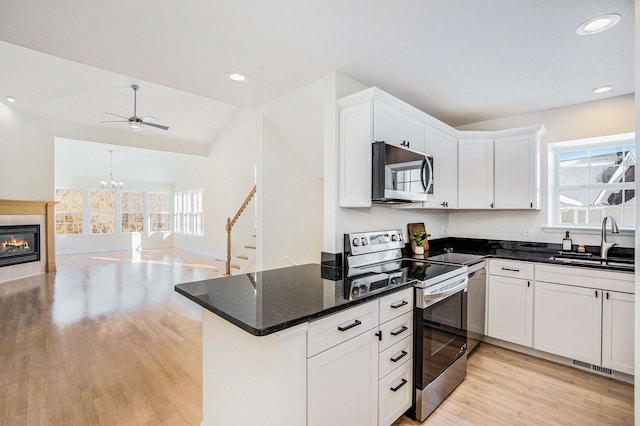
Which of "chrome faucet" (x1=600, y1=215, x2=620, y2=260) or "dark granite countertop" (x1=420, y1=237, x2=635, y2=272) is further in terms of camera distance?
"chrome faucet" (x1=600, y1=215, x2=620, y2=260)

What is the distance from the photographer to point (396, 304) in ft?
6.21

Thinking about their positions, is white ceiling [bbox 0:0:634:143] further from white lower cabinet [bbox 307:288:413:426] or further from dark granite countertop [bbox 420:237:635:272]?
white lower cabinet [bbox 307:288:413:426]

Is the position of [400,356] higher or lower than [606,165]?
lower

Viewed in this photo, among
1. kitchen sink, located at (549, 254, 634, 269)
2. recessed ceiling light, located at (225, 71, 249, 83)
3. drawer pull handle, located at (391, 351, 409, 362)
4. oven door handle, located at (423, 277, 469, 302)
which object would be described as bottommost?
drawer pull handle, located at (391, 351, 409, 362)

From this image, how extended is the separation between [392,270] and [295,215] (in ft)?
5.13

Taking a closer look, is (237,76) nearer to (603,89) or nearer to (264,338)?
(264,338)

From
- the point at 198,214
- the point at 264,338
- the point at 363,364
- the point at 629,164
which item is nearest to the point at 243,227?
the point at 198,214

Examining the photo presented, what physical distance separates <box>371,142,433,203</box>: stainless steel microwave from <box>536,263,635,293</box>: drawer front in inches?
53.9

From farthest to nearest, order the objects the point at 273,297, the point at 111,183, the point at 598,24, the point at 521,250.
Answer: the point at 111,183 → the point at 521,250 → the point at 598,24 → the point at 273,297

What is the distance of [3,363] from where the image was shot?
2.74 m

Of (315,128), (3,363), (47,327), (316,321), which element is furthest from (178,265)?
(316,321)

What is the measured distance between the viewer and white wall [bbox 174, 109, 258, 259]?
710 centimetres

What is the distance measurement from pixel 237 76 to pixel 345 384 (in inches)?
95.3

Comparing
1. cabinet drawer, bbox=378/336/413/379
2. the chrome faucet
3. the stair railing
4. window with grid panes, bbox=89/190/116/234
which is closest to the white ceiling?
the chrome faucet
